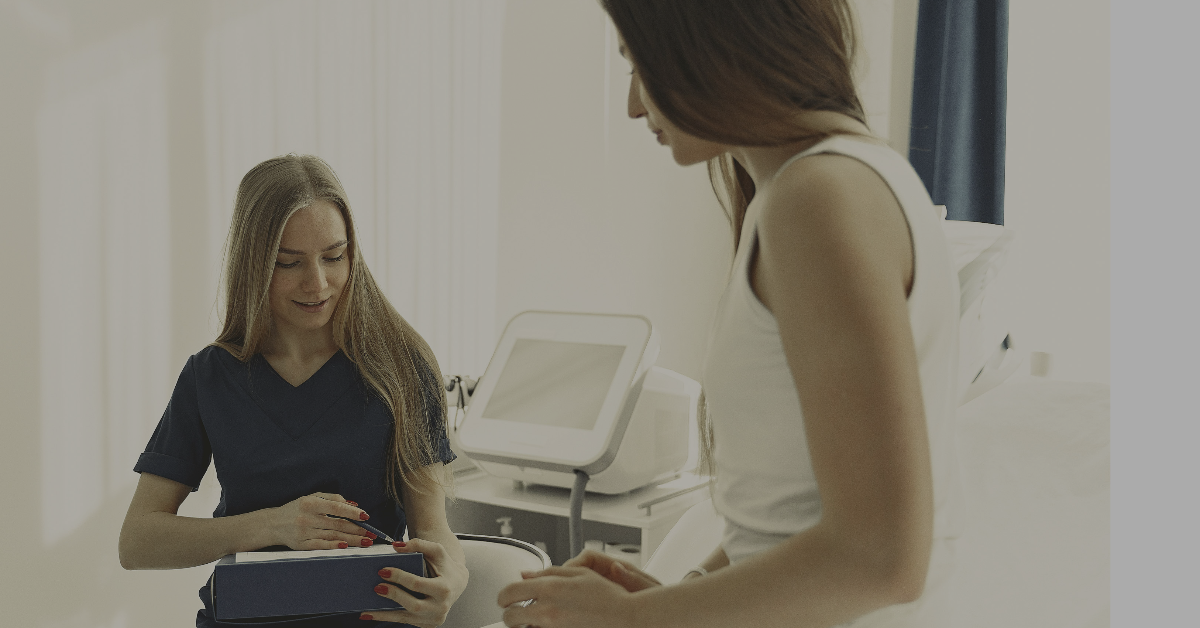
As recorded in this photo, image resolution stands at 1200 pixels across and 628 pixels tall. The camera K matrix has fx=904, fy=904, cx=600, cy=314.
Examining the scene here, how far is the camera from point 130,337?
1.86 metres

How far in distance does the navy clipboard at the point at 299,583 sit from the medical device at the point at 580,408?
2.34ft

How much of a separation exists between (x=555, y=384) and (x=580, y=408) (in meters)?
0.10

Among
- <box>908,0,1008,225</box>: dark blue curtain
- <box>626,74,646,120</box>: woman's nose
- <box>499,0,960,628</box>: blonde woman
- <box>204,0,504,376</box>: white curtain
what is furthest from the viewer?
<box>908,0,1008,225</box>: dark blue curtain

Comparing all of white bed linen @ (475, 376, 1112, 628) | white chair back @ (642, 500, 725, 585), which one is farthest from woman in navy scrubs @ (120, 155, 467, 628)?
white bed linen @ (475, 376, 1112, 628)

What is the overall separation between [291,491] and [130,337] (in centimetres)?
74

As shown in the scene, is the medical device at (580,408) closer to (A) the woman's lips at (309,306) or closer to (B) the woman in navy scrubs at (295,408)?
(B) the woman in navy scrubs at (295,408)

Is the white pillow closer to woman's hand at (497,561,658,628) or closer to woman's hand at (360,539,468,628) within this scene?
woman's hand at (360,539,468,628)

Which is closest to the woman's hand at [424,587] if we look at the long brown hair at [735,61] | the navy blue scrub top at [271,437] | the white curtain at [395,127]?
the navy blue scrub top at [271,437]

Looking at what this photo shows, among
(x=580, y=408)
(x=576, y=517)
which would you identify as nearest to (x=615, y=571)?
(x=576, y=517)

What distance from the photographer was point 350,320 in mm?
1473

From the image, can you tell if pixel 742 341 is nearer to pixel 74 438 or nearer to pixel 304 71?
pixel 74 438

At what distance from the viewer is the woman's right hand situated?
1225 mm

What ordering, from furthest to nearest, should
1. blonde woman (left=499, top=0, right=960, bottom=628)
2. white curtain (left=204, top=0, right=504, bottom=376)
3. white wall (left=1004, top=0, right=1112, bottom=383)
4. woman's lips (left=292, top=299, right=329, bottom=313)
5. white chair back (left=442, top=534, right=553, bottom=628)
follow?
white wall (left=1004, top=0, right=1112, bottom=383) → white curtain (left=204, top=0, right=504, bottom=376) → white chair back (left=442, top=534, right=553, bottom=628) → woman's lips (left=292, top=299, right=329, bottom=313) → blonde woman (left=499, top=0, right=960, bottom=628)

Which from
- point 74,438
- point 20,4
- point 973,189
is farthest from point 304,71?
point 973,189
